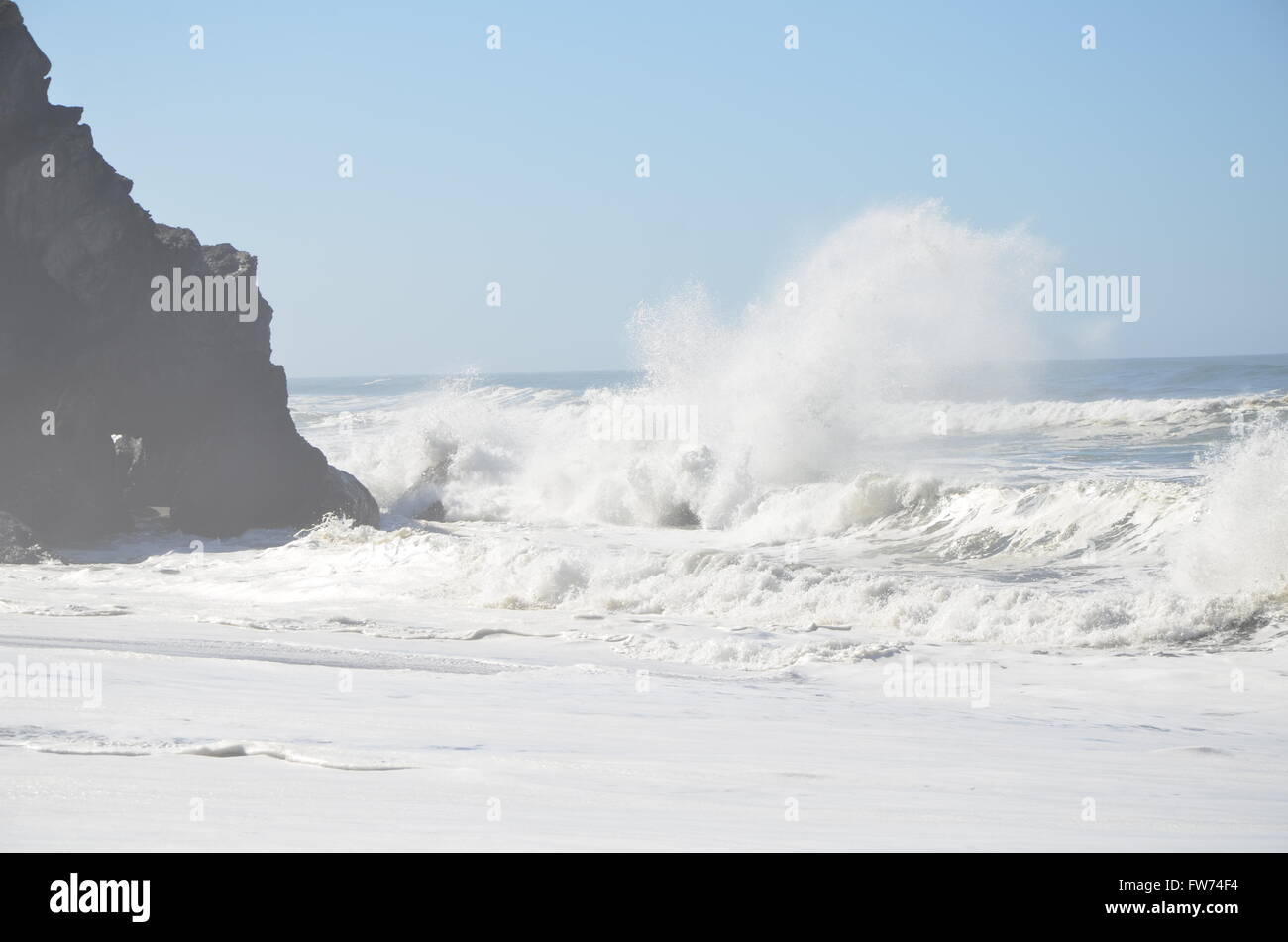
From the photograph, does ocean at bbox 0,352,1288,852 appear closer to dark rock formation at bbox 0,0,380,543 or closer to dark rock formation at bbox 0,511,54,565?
dark rock formation at bbox 0,511,54,565

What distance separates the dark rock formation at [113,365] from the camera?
19.4m

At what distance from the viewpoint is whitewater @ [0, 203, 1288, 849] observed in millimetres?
4410

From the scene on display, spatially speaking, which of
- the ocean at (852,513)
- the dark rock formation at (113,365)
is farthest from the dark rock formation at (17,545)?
the ocean at (852,513)

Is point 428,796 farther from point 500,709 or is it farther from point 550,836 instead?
point 500,709

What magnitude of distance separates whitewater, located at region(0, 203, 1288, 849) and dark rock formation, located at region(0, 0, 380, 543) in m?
1.29

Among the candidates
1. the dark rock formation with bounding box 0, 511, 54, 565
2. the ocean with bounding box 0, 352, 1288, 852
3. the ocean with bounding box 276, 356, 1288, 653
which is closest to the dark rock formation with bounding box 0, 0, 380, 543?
the ocean with bounding box 0, 352, 1288, 852

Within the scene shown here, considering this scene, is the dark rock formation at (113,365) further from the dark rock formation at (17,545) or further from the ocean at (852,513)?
the ocean at (852,513)

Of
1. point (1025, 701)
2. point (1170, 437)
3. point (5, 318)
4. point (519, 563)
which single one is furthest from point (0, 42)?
point (1170, 437)

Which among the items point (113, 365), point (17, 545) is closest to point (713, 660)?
point (17, 545)

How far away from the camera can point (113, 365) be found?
2030 centimetres

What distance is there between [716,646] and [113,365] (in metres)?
14.3

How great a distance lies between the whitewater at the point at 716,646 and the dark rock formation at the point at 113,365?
1.29 m

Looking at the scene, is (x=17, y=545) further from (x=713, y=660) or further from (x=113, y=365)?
(x=713, y=660)
